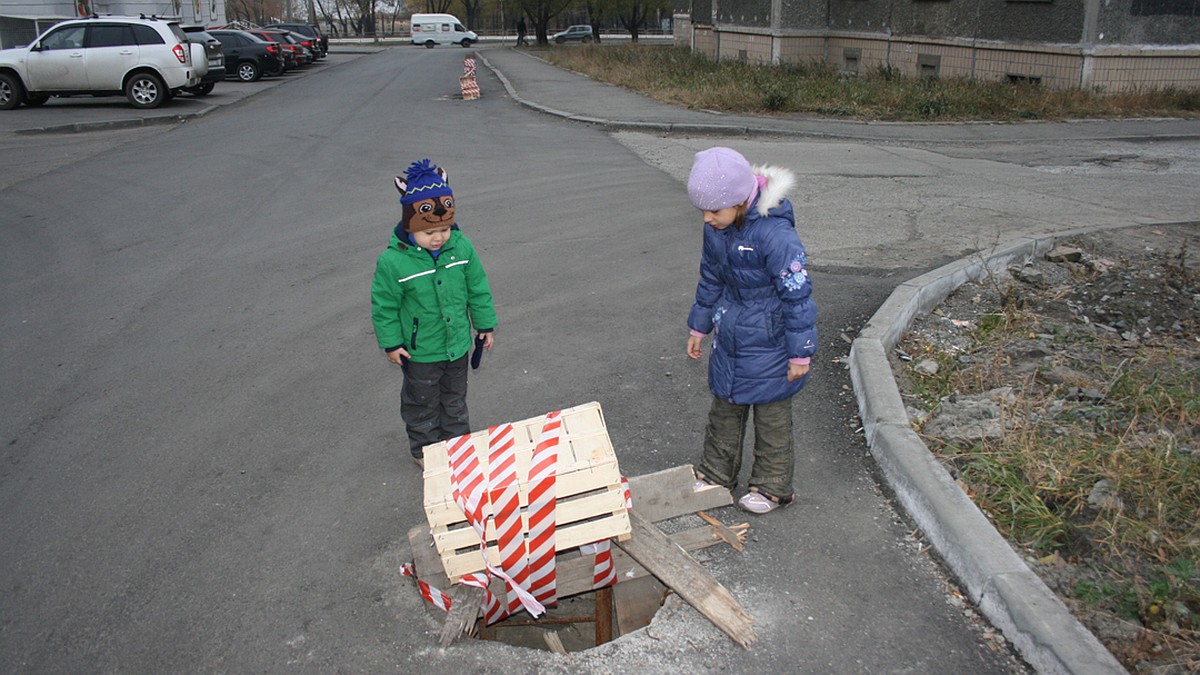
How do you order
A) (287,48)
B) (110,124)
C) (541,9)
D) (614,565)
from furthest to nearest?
(541,9) < (287,48) < (110,124) < (614,565)

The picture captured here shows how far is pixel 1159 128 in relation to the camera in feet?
50.7

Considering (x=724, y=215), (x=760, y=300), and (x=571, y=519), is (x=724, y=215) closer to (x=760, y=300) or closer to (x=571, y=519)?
(x=760, y=300)

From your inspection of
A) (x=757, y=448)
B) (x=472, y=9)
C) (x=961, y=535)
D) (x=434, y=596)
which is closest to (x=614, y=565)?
(x=434, y=596)

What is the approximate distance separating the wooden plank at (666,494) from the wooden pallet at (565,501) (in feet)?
1.54

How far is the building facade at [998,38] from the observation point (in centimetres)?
1795

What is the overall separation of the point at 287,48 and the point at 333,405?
1177 inches

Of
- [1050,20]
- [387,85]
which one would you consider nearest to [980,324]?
[1050,20]

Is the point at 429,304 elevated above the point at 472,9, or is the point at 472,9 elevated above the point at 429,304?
the point at 472,9

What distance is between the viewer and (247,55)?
28.5 m

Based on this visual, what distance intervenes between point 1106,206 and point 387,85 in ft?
67.8

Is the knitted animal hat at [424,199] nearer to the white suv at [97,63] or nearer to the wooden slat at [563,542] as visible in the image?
the wooden slat at [563,542]

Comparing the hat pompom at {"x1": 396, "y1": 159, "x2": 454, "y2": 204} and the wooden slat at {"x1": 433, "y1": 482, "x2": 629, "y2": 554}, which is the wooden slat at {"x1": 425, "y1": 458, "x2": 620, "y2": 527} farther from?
the hat pompom at {"x1": 396, "y1": 159, "x2": 454, "y2": 204}

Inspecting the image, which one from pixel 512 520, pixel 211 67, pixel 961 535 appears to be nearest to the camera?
pixel 512 520

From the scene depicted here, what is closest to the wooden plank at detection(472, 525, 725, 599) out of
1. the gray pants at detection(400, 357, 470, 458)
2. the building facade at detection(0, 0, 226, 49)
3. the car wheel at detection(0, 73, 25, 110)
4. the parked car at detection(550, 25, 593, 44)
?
the gray pants at detection(400, 357, 470, 458)
